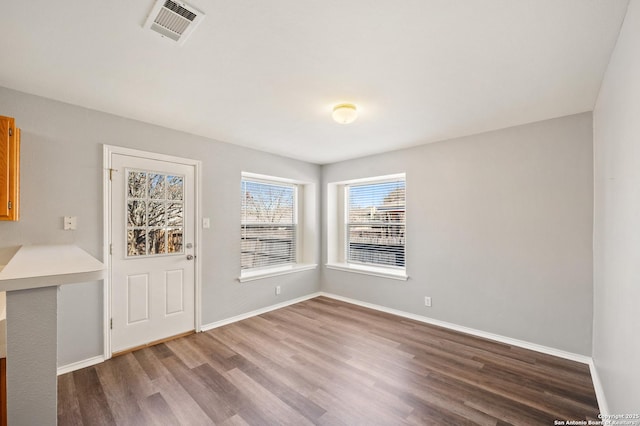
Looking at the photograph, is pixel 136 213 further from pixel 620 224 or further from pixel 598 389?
pixel 598 389

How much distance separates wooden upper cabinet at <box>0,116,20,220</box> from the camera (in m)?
2.02

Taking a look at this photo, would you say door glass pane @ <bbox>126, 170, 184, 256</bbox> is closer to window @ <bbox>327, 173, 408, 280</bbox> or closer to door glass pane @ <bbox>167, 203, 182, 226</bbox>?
door glass pane @ <bbox>167, 203, 182, 226</bbox>

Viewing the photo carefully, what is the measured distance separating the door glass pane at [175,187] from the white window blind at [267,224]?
3.21 ft

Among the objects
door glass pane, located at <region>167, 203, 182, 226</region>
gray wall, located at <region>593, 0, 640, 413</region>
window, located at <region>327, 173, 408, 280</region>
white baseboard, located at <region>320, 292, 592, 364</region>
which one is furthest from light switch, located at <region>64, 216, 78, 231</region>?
gray wall, located at <region>593, 0, 640, 413</region>

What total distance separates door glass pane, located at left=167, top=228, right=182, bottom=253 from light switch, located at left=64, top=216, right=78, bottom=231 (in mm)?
827

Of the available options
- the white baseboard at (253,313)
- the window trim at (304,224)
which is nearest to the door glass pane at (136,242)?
the white baseboard at (253,313)

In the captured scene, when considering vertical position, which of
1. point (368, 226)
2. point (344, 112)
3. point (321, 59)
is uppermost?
point (321, 59)

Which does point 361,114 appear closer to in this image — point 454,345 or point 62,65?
point 62,65

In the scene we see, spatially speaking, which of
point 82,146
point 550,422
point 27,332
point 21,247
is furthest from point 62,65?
point 550,422

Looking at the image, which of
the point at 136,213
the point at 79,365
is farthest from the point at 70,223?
the point at 79,365

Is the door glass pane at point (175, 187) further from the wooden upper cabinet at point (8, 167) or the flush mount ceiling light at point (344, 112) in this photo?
the flush mount ceiling light at point (344, 112)

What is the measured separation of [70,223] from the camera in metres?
2.55

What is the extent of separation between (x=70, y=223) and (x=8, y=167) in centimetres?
67

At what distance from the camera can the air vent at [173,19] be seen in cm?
142
